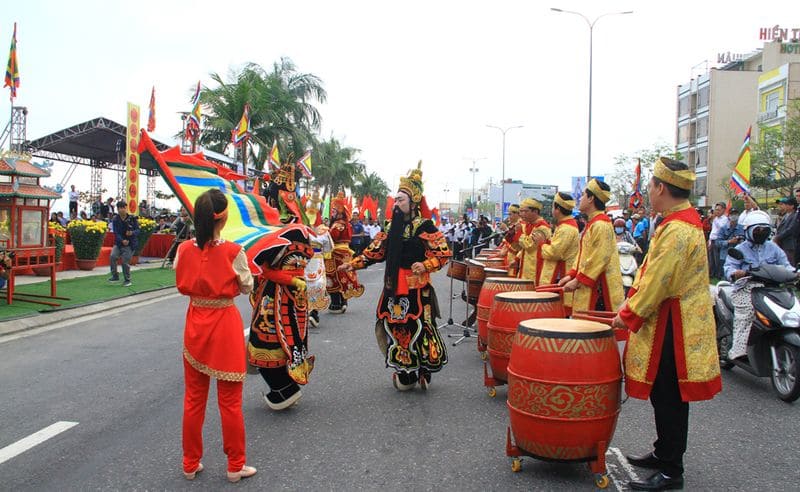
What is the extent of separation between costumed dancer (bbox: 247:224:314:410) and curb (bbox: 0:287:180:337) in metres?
5.42

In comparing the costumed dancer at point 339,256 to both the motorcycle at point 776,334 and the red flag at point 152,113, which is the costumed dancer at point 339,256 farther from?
the red flag at point 152,113

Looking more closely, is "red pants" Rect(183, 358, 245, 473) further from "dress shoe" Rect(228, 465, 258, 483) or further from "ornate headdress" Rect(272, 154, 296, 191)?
"ornate headdress" Rect(272, 154, 296, 191)

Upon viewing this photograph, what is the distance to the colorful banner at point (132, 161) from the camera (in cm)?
1798

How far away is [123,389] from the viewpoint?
243 inches

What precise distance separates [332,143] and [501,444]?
1856 inches

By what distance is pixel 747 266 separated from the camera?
6.52 meters

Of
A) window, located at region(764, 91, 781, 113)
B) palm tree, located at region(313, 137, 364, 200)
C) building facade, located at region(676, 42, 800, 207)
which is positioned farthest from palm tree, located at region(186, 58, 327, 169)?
building facade, located at region(676, 42, 800, 207)

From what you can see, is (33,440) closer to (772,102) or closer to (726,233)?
(726,233)

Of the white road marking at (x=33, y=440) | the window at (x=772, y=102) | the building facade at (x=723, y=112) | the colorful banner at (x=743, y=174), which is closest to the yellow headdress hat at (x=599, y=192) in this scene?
the white road marking at (x=33, y=440)

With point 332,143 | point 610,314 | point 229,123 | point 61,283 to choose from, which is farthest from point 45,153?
point 610,314

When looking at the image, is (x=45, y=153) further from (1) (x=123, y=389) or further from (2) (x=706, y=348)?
(2) (x=706, y=348)

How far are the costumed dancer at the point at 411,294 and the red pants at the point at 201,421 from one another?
7.31 ft

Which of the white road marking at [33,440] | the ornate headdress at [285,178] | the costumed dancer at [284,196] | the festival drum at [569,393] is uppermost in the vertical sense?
the ornate headdress at [285,178]

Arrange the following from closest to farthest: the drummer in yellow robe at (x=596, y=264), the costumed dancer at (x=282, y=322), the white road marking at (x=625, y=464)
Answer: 1. the white road marking at (x=625, y=464)
2. the costumed dancer at (x=282, y=322)
3. the drummer in yellow robe at (x=596, y=264)
